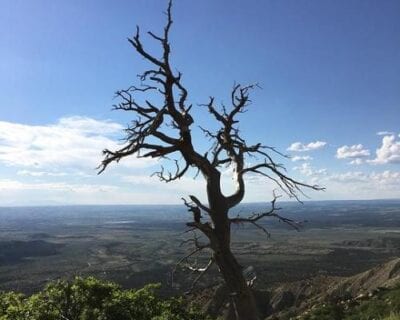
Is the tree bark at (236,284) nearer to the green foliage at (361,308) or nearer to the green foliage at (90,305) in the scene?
the green foliage at (90,305)

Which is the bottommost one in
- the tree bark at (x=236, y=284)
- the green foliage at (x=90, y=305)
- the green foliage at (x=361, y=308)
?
the green foliage at (x=361, y=308)

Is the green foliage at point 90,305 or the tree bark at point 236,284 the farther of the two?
the green foliage at point 90,305

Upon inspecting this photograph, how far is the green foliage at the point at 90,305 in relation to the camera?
1356 centimetres

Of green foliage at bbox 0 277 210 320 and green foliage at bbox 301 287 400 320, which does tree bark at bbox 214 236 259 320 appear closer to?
green foliage at bbox 0 277 210 320

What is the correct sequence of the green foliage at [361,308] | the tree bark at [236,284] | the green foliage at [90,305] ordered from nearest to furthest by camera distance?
the tree bark at [236,284]
the green foliage at [90,305]
the green foliage at [361,308]

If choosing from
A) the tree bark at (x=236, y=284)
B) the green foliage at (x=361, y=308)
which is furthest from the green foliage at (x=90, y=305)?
the green foliage at (x=361, y=308)

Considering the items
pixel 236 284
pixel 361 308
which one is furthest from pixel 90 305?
pixel 361 308

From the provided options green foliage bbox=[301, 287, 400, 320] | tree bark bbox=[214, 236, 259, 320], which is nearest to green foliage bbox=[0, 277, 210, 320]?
Answer: tree bark bbox=[214, 236, 259, 320]

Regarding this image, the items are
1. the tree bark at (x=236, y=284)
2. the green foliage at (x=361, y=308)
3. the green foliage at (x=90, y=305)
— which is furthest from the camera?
the green foliage at (x=361, y=308)

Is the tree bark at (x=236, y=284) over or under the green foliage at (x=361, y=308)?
over

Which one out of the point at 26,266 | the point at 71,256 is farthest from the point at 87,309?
the point at 71,256

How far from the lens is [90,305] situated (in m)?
14.2

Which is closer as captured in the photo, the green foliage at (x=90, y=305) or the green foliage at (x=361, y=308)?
the green foliage at (x=90, y=305)

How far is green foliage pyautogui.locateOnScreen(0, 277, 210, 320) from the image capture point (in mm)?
13562
